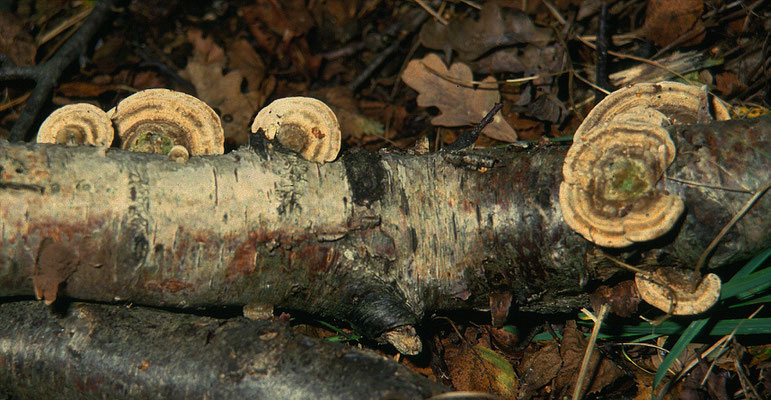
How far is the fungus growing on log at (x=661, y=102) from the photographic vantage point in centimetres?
262

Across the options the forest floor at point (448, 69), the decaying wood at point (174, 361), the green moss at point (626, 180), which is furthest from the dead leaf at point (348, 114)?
the green moss at point (626, 180)

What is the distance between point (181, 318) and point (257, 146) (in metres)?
0.92

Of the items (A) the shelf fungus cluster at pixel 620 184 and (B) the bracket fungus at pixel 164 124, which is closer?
(A) the shelf fungus cluster at pixel 620 184

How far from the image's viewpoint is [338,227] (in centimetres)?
255

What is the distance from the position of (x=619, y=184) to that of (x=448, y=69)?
8.08ft

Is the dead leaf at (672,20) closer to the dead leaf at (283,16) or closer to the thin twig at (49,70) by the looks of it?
the dead leaf at (283,16)

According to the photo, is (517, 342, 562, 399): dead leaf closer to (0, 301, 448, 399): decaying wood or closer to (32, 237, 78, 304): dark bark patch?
(0, 301, 448, 399): decaying wood

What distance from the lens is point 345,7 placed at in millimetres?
4914

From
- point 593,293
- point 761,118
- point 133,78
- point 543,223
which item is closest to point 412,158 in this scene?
point 543,223

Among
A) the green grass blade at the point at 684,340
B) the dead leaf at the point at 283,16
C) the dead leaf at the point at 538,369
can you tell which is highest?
the dead leaf at the point at 283,16

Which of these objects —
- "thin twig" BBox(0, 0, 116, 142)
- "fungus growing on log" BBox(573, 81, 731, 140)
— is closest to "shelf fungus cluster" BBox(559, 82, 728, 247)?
"fungus growing on log" BBox(573, 81, 731, 140)

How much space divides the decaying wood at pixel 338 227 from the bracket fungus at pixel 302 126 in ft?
0.25

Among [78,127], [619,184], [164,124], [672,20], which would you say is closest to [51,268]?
[78,127]

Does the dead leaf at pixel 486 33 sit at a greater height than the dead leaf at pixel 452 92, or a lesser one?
greater
